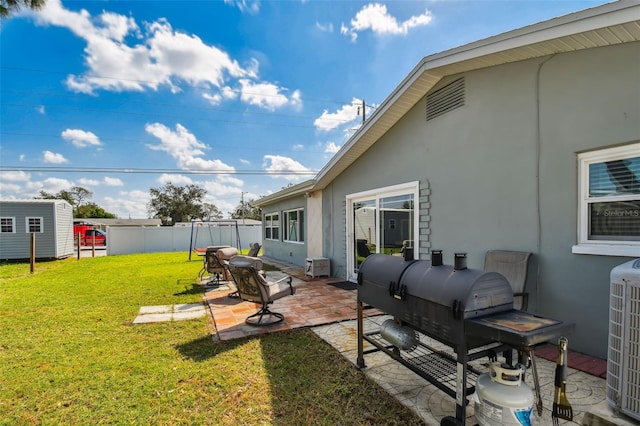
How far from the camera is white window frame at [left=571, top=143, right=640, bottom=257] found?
3135mm

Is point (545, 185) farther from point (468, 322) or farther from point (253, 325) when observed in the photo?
point (253, 325)

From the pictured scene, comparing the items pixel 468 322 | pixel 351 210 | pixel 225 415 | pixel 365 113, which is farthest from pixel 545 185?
pixel 365 113

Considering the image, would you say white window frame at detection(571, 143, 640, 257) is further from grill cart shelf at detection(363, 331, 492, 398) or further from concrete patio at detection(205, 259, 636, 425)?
grill cart shelf at detection(363, 331, 492, 398)

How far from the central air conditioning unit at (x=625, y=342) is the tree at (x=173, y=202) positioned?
46.6m

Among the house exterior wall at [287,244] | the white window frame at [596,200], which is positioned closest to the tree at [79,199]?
the house exterior wall at [287,244]

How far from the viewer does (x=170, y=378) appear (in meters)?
3.34

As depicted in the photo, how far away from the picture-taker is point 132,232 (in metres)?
20.5

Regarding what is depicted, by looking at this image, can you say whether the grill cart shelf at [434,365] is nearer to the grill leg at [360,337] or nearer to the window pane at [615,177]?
the grill leg at [360,337]

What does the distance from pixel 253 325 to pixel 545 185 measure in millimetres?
4622

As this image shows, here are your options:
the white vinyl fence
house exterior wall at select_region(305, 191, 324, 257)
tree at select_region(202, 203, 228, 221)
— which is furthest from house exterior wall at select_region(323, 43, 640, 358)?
tree at select_region(202, 203, 228, 221)

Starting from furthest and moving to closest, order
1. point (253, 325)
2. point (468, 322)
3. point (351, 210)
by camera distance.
Answer: point (351, 210), point (253, 325), point (468, 322)

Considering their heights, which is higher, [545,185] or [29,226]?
[545,185]

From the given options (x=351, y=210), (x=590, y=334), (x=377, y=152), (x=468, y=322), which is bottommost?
(x=590, y=334)

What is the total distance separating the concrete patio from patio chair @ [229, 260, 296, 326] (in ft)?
0.69
